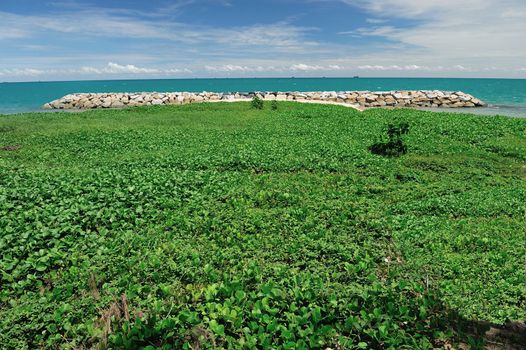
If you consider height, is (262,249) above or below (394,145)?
below

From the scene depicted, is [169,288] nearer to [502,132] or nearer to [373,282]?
[373,282]

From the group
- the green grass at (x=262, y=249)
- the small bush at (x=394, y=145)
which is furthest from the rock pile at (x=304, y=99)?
the green grass at (x=262, y=249)

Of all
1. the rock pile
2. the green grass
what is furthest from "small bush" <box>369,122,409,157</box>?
the rock pile

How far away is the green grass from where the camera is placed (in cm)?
540

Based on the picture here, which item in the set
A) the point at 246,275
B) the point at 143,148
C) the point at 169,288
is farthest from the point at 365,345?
the point at 143,148

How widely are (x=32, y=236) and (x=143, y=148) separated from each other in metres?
10.3

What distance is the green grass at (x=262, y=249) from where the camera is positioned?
213 inches

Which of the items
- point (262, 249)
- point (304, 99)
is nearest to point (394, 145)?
point (262, 249)

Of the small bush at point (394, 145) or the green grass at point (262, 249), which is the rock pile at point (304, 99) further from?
the green grass at point (262, 249)

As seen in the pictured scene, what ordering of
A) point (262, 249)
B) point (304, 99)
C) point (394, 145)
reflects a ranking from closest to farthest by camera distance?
point (262, 249) → point (394, 145) → point (304, 99)

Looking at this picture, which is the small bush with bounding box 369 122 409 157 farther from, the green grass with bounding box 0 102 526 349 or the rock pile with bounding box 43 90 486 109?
the rock pile with bounding box 43 90 486 109

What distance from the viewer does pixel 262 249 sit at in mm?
7945

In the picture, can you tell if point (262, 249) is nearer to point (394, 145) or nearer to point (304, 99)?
point (394, 145)

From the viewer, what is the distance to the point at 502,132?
19.9 m
